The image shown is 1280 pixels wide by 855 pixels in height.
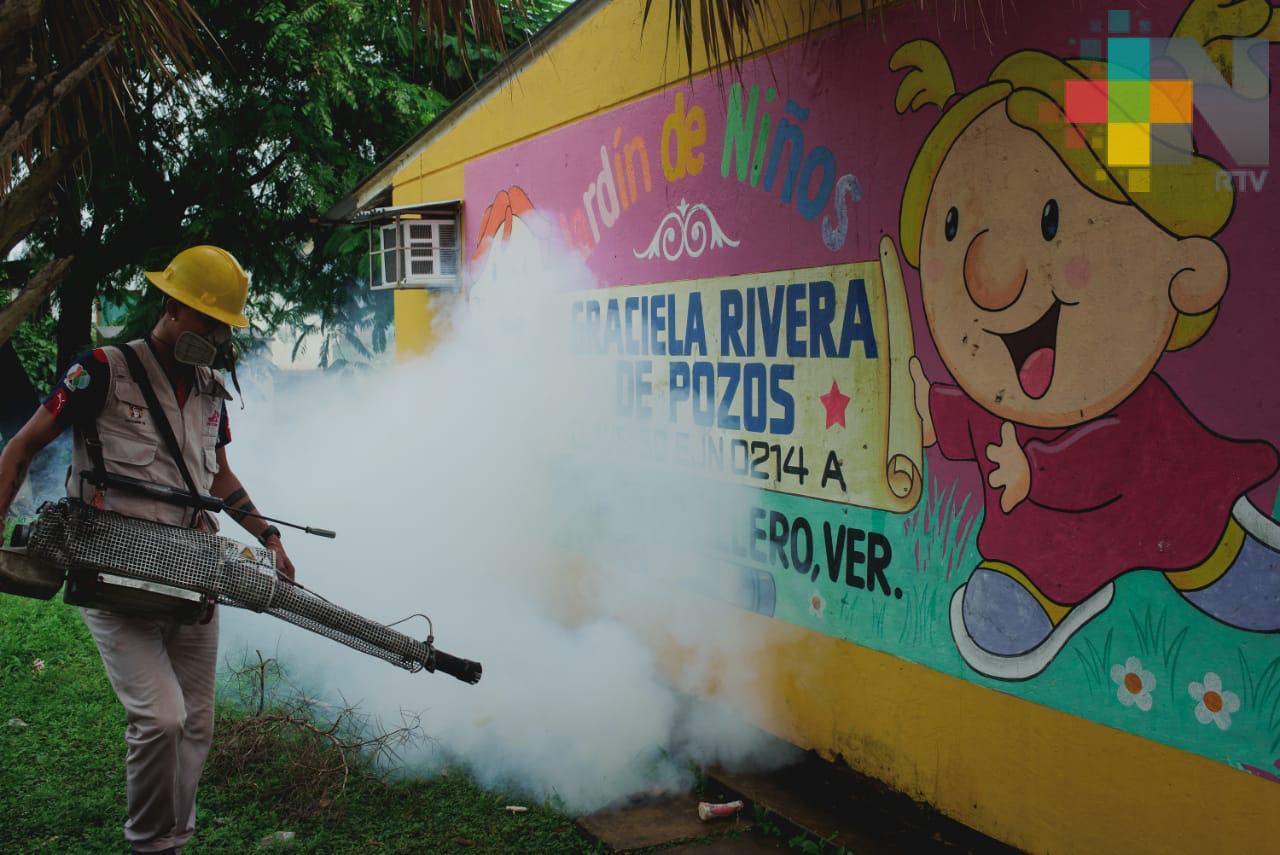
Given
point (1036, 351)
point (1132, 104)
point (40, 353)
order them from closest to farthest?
point (1132, 104)
point (1036, 351)
point (40, 353)

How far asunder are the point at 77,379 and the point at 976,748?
3.43m

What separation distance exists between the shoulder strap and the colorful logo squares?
10.7 ft

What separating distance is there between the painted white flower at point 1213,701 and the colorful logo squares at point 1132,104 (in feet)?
5.29

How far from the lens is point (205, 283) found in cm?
370

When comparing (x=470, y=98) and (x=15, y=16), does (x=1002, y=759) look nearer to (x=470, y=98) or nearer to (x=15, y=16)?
(x=15, y=16)

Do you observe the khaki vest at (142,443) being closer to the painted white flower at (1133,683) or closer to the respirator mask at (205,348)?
the respirator mask at (205,348)

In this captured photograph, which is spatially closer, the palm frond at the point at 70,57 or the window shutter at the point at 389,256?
the palm frond at the point at 70,57

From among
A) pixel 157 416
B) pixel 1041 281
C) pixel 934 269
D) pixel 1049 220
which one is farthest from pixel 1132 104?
pixel 157 416

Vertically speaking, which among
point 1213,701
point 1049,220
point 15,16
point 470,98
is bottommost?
point 1213,701

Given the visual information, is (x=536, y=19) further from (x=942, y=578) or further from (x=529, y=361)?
(x=942, y=578)

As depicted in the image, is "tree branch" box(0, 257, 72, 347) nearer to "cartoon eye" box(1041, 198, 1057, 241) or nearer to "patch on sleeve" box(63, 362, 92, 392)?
"patch on sleeve" box(63, 362, 92, 392)

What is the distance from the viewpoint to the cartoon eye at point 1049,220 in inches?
142

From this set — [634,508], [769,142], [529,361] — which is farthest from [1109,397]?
[529,361]

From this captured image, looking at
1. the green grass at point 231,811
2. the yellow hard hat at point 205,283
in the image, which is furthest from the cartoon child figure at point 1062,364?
the yellow hard hat at point 205,283
